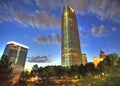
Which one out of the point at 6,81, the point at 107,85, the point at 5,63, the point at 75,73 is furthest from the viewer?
the point at 75,73

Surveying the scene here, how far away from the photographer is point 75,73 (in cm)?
8694

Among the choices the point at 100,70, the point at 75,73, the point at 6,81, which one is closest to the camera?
the point at 6,81

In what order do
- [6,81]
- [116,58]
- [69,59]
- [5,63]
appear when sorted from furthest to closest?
[69,59], [116,58], [5,63], [6,81]

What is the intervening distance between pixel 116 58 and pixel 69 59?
388ft

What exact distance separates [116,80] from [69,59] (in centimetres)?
15405

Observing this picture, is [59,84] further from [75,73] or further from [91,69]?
[91,69]

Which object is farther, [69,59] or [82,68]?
[69,59]

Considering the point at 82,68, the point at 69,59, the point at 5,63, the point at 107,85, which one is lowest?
the point at 107,85

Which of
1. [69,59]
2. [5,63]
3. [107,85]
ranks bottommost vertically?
[107,85]

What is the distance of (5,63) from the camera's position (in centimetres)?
3728

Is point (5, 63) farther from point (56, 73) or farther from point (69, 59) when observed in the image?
point (69, 59)

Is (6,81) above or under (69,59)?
under

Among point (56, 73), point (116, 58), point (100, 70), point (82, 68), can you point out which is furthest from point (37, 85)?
point (116, 58)

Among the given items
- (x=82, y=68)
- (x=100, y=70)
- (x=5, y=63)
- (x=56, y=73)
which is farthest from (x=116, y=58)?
(x=5, y=63)
